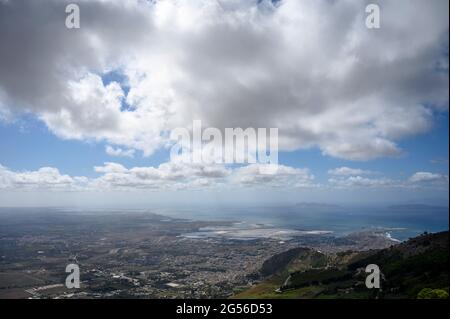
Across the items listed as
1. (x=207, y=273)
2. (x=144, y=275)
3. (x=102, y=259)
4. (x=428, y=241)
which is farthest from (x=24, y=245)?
(x=428, y=241)

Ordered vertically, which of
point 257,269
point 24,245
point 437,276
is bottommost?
point 257,269

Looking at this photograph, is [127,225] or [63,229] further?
[127,225]

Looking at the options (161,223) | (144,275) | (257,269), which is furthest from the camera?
(161,223)

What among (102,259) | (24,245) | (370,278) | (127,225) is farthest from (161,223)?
(370,278)

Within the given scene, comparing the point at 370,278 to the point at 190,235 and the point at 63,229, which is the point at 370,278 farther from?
the point at 63,229
